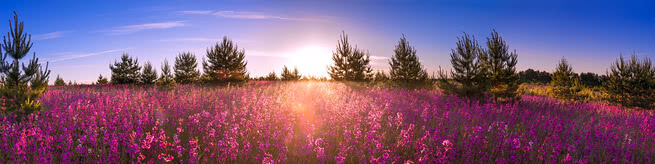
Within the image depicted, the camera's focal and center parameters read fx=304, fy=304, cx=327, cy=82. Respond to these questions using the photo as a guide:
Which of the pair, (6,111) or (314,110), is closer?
(6,111)

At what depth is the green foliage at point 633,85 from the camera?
17.1 meters

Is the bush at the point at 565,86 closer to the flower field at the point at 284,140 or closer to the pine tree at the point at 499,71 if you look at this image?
the pine tree at the point at 499,71

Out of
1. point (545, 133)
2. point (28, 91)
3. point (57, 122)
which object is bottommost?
point (545, 133)

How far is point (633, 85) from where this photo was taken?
17750 millimetres

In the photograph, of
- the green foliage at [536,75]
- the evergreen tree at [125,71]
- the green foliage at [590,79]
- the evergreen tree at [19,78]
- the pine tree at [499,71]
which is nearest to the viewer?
the evergreen tree at [19,78]

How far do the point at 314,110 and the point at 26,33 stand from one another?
750cm

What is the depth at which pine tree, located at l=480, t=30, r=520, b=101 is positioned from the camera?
12.5 metres

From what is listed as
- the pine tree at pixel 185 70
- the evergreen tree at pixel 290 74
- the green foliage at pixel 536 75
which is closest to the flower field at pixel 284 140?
the pine tree at pixel 185 70

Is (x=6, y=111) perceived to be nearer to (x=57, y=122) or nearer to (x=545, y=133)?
(x=57, y=122)

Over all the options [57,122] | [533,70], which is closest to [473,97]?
[57,122]

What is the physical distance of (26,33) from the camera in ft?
25.1

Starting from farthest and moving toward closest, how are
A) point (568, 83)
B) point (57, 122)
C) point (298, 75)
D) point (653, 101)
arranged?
point (298, 75), point (568, 83), point (653, 101), point (57, 122)

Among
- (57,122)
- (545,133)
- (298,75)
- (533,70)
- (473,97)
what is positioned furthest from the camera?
(533,70)

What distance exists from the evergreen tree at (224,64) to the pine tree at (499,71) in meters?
17.1
